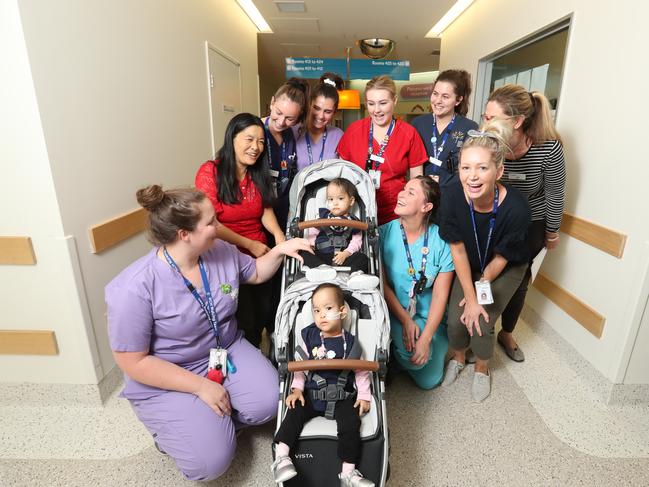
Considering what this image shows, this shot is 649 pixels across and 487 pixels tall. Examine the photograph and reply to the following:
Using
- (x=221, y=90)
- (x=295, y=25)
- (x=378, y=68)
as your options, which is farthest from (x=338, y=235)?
(x=378, y=68)

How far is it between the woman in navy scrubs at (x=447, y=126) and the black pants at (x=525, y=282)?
0.54 m

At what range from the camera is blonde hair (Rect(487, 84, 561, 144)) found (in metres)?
1.97

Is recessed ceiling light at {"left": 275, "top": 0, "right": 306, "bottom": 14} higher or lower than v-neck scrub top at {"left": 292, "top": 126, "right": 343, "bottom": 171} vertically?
higher

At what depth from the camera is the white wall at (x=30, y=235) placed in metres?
1.60

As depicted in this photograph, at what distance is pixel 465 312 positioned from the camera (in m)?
2.04

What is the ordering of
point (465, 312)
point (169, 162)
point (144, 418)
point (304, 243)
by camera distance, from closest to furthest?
point (144, 418), point (304, 243), point (465, 312), point (169, 162)

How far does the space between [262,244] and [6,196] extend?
3.92 ft

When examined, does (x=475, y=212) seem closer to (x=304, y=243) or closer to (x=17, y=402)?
(x=304, y=243)

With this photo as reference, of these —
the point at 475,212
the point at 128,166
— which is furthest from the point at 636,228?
the point at 128,166

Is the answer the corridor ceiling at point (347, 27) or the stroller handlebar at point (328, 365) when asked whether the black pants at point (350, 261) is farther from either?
the corridor ceiling at point (347, 27)

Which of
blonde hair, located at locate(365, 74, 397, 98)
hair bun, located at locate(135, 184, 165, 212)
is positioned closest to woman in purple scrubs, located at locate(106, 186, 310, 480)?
hair bun, located at locate(135, 184, 165, 212)

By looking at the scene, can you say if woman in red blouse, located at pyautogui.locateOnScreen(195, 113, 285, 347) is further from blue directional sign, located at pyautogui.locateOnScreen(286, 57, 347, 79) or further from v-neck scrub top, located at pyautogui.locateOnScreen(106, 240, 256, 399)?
blue directional sign, located at pyautogui.locateOnScreen(286, 57, 347, 79)

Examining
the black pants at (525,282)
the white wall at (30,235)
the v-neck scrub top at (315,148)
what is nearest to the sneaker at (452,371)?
the black pants at (525,282)

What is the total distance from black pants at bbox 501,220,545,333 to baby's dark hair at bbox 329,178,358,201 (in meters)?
0.96
